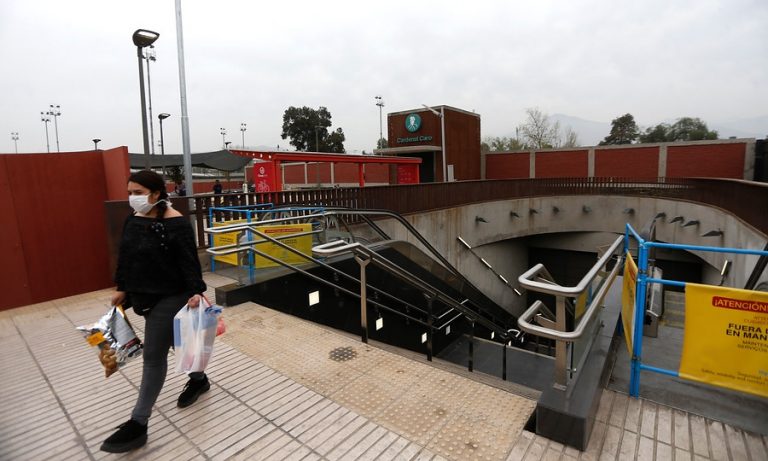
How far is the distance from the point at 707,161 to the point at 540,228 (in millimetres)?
10436

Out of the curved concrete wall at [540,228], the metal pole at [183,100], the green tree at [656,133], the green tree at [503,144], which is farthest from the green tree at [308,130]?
the metal pole at [183,100]

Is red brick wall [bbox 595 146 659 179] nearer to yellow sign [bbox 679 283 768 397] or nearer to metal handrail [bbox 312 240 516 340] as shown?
metal handrail [bbox 312 240 516 340]

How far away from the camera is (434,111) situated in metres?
22.6

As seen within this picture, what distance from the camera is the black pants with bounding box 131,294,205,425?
247 centimetres

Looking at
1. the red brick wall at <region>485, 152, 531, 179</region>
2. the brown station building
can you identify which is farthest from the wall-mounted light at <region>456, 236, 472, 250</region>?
the red brick wall at <region>485, 152, 531, 179</region>

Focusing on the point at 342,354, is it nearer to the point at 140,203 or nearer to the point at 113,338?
the point at 113,338

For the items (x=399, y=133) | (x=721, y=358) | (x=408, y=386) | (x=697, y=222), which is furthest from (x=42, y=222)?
(x=399, y=133)

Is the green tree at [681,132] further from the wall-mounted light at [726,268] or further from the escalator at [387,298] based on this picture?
the escalator at [387,298]

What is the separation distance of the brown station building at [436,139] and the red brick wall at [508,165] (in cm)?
243

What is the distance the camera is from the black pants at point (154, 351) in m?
2.47

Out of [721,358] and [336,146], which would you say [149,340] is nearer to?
[721,358]

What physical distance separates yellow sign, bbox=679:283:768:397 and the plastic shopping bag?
3707 mm

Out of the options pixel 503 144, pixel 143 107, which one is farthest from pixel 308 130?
pixel 143 107

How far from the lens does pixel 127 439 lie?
95.6 inches
